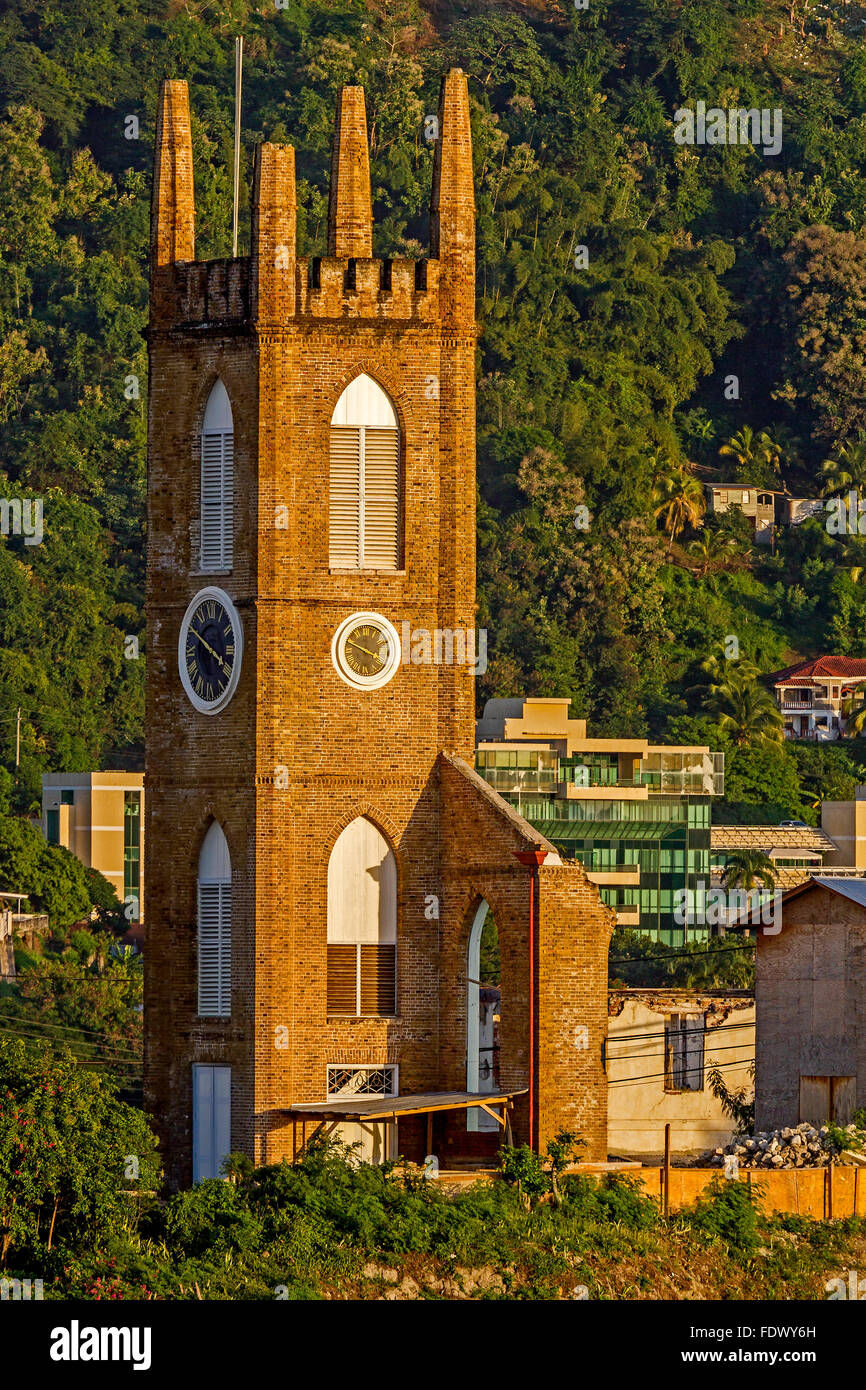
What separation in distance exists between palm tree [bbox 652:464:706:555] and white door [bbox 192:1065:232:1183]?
125379 millimetres

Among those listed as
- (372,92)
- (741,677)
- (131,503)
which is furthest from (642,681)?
(372,92)

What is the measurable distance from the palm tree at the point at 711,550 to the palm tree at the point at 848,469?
6.94 metres

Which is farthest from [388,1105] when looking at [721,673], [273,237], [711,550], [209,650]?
[711,550]

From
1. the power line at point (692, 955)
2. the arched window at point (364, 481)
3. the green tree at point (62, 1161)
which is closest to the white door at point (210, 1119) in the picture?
the green tree at point (62, 1161)

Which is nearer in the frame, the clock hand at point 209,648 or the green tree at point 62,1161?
the green tree at point 62,1161

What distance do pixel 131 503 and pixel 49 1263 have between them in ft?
400

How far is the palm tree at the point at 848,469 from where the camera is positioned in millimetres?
182125

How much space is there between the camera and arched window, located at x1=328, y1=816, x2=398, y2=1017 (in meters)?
54.5

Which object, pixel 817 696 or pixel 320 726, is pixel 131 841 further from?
pixel 320 726

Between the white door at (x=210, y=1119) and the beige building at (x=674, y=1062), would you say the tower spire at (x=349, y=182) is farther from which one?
the beige building at (x=674, y=1062)

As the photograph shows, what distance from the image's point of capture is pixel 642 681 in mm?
163000

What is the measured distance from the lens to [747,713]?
158625 millimetres

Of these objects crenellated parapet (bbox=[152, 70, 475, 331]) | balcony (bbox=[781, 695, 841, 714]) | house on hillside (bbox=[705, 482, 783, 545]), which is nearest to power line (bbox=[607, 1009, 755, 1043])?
crenellated parapet (bbox=[152, 70, 475, 331])

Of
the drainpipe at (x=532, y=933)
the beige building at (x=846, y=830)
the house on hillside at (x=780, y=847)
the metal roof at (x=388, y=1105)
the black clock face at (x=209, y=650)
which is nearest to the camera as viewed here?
the metal roof at (x=388, y=1105)
